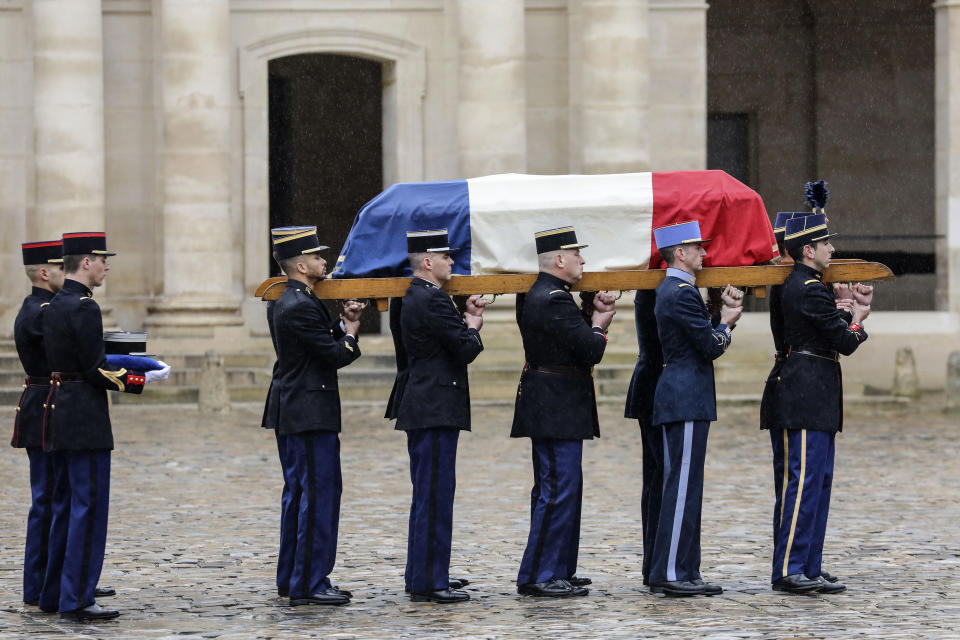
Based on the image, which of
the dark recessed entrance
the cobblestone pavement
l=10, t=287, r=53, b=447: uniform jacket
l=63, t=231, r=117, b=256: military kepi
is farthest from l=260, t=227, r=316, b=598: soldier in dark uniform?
the dark recessed entrance

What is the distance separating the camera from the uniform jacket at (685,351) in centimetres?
853

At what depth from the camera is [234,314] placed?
21.5 m

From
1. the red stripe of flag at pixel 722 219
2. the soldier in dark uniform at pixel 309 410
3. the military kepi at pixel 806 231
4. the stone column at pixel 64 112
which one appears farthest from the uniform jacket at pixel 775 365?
the stone column at pixel 64 112

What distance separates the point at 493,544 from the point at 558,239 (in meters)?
2.28

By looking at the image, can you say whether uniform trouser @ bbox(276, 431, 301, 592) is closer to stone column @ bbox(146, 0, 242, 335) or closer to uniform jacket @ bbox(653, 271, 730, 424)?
uniform jacket @ bbox(653, 271, 730, 424)

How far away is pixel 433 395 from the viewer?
852 cm

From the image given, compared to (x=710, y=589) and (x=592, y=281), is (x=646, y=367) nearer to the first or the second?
(x=592, y=281)

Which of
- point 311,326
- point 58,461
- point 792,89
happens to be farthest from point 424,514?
point 792,89

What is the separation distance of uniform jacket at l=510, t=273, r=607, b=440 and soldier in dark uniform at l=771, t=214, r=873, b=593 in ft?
3.19

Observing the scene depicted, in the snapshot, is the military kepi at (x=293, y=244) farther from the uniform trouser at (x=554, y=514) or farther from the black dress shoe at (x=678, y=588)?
the black dress shoe at (x=678, y=588)

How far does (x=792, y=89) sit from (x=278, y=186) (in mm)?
9283

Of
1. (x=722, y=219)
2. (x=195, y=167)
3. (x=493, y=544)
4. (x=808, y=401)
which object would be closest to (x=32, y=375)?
(x=493, y=544)

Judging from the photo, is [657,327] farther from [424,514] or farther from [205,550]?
[205,550]

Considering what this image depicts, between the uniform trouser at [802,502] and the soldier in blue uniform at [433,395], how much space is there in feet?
5.20
